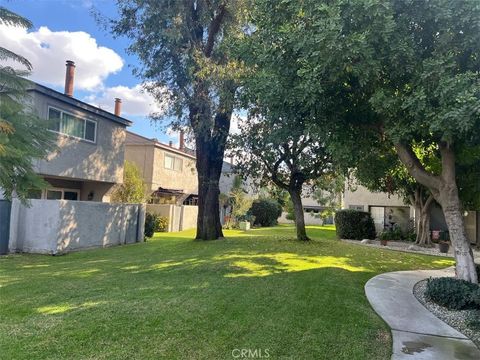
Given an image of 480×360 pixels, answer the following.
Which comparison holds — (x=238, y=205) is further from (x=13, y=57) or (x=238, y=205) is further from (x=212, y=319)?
(x=13, y=57)

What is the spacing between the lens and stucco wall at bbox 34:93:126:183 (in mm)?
17295

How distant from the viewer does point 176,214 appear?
1067 inches

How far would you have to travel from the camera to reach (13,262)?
11961mm

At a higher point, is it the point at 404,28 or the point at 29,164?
the point at 404,28

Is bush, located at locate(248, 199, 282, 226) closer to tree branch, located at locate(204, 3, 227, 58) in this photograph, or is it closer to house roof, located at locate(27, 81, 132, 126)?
house roof, located at locate(27, 81, 132, 126)

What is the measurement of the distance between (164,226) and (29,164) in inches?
854

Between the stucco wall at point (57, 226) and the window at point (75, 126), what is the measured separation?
13.9 ft

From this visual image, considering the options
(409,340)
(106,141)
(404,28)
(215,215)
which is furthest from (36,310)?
(106,141)

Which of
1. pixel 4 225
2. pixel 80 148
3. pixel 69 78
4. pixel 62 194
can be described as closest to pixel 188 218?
pixel 62 194

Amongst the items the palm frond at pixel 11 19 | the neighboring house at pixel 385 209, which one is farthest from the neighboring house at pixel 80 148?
the neighboring house at pixel 385 209

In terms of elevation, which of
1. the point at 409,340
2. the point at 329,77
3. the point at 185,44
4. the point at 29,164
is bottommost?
the point at 409,340

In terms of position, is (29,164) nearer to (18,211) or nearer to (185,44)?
(18,211)

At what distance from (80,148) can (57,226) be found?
6.25 meters

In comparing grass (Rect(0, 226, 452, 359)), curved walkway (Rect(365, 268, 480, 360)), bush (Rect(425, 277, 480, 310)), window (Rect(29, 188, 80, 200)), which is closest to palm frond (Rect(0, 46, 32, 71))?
grass (Rect(0, 226, 452, 359))
